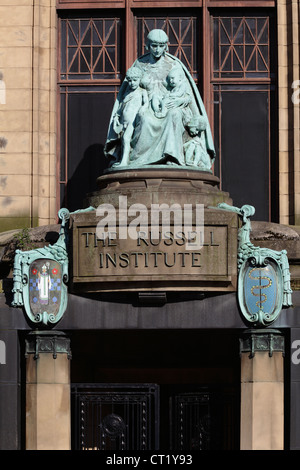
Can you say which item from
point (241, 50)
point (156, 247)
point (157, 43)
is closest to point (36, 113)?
point (157, 43)

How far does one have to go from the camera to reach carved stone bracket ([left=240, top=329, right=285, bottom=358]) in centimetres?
2503

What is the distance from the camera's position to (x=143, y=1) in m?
29.9

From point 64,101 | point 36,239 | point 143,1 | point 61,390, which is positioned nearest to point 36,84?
point 64,101

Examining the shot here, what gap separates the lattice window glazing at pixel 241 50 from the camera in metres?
29.7

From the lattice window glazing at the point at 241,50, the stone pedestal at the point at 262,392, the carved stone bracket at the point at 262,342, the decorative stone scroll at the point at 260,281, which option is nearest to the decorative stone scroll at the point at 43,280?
the decorative stone scroll at the point at 260,281

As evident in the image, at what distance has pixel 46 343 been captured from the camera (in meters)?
25.3

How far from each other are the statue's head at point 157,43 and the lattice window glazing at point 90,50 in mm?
3248

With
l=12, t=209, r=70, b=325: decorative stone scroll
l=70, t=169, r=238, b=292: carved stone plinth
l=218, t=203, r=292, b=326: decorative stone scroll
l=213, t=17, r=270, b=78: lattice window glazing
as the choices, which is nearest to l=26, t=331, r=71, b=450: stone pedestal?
l=12, t=209, r=70, b=325: decorative stone scroll

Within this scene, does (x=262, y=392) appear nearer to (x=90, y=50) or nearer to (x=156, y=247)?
(x=156, y=247)

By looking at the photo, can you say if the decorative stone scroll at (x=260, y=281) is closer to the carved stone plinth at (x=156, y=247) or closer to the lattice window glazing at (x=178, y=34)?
the carved stone plinth at (x=156, y=247)

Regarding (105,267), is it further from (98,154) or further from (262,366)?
(98,154)

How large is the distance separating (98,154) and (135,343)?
4083 millimetres

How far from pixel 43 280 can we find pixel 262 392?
4422mm

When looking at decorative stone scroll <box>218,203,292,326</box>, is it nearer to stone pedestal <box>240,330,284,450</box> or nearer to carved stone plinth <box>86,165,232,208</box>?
stone pedestal <box>240,330,284,450</box>
